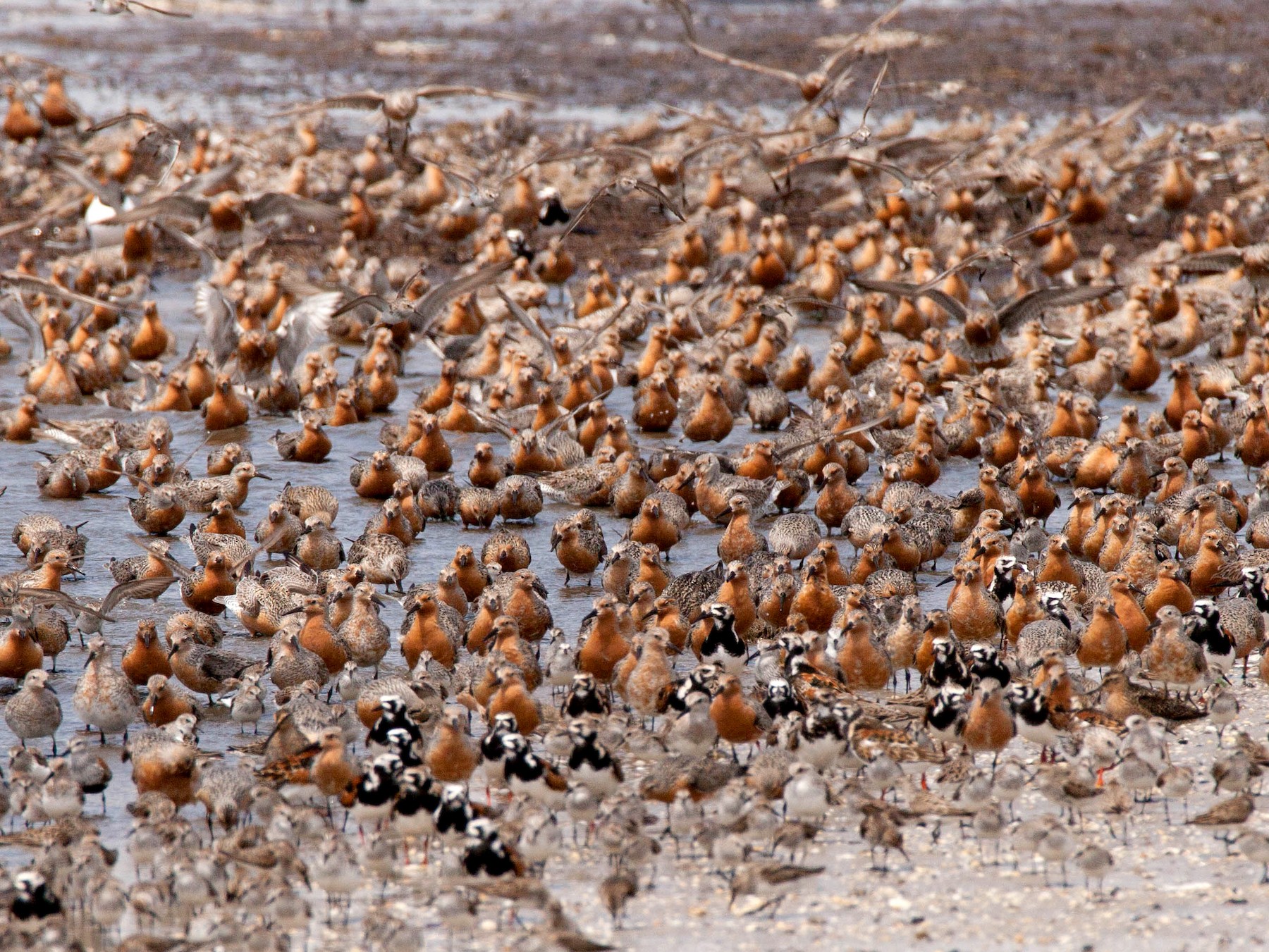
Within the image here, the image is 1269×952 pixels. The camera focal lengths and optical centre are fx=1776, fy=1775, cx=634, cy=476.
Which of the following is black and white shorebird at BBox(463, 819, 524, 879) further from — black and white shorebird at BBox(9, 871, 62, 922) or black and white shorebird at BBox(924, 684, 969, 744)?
black and white shorebird at BBox(924, 684, 969, 744)

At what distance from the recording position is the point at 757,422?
18.7 metres

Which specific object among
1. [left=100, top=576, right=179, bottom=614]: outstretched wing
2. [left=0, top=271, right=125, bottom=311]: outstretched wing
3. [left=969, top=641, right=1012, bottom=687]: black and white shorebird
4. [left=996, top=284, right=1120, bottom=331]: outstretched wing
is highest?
[left=996, top=284, right=1120, bottom=331]: outstretched wing

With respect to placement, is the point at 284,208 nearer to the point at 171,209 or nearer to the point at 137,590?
the point at 171,209

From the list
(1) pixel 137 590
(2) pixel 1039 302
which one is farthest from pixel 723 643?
(2) pixel 1039 302

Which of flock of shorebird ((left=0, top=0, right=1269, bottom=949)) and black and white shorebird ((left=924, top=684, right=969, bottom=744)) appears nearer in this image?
flock of shorebird ((left=0, top=0, right=1269, bottom=949))

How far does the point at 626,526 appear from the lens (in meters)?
16.0

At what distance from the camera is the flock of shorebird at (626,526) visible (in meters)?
9.76

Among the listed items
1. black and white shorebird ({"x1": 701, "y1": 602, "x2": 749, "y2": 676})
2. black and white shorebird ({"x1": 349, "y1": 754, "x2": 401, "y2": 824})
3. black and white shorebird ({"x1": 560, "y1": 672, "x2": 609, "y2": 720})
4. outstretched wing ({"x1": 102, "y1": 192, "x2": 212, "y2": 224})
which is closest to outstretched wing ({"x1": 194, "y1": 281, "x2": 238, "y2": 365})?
outstretched wing ({"x1": 102, "y1": 192, "x2": 212, "y2": 224})

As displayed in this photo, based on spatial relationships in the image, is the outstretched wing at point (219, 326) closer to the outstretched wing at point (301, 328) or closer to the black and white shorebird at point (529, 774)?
the outstretched wing at point (301, 328)

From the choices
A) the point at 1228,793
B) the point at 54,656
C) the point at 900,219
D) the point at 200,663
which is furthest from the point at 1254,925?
the point at 900,219

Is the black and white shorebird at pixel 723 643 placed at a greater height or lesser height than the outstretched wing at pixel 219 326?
lesser

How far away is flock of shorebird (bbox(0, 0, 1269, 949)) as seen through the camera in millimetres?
9758

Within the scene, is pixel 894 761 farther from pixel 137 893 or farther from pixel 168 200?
pixel 168 200

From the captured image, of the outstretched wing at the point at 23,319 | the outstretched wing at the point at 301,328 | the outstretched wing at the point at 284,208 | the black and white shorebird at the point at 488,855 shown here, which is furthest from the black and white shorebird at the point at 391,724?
the outstretched wing at the point at 284,208
